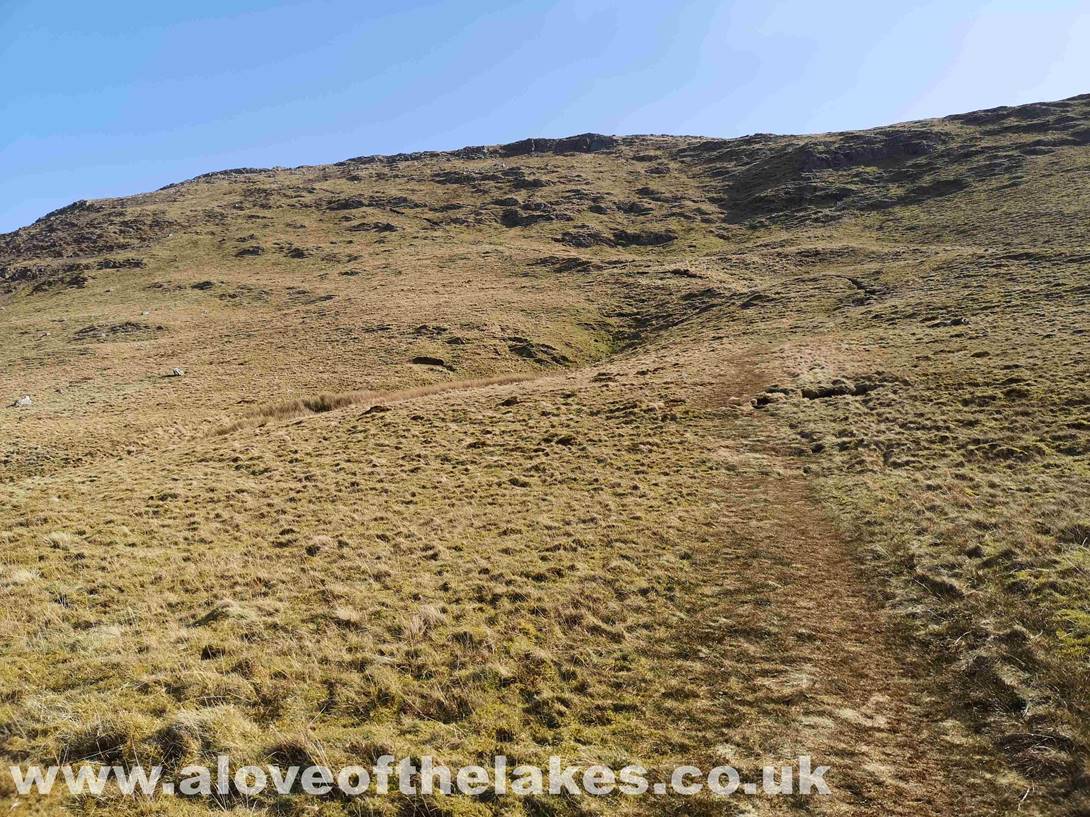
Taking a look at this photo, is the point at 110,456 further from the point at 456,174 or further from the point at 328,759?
the point at 456,174

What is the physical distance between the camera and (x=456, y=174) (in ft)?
454

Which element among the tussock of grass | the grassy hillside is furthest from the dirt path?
the tussock of grass

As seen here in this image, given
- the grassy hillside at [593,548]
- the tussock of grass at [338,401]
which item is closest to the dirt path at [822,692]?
the grassy hillside at [593,548]

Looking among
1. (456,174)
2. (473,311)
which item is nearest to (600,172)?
(456,174)

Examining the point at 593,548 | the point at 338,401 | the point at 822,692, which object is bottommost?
the point at 822,692

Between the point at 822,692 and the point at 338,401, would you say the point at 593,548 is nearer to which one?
the point at 822,692

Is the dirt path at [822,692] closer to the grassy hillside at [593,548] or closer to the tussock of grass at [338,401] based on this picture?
the grassy hillside at [593,548]

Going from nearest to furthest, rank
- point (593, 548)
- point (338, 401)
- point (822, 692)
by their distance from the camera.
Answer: point (822, 692) → point (593, 548) → point (338, 401)

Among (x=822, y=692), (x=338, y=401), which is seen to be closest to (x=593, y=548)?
(x=822, y=692)

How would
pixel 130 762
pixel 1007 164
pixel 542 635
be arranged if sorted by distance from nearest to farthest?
pixel 130 762
pixel 542 635
pixel 1007 164

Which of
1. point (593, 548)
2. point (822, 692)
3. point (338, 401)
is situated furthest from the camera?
point (338, 401)

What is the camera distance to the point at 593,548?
514 inches

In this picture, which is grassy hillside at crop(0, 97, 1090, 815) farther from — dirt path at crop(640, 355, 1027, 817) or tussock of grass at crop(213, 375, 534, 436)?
tussock of grass at crop(213, 375, 534, 436)

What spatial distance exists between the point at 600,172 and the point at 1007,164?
267 feet
